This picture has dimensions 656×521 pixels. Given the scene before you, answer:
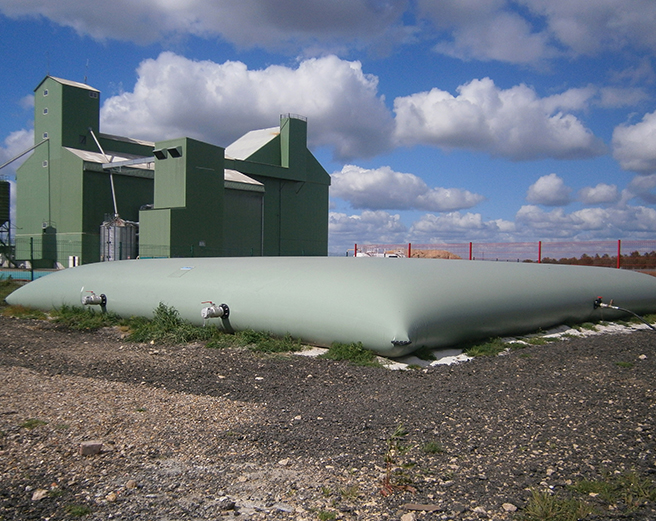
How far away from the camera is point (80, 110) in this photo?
76.0 feet

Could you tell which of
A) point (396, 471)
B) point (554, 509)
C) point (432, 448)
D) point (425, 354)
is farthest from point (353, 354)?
point (554, 509)

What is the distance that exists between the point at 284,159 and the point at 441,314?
24095mm

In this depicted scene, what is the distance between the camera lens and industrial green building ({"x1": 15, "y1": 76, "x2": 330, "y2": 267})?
755 inches

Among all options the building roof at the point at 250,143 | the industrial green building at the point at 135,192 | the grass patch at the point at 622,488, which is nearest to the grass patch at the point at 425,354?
the grass patch at the point at 622,488

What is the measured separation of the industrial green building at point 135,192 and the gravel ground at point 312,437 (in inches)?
515

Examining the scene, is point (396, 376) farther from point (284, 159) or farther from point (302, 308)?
point (284, 159)

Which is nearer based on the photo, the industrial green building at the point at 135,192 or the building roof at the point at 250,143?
the industrial green building at the point at 135,192

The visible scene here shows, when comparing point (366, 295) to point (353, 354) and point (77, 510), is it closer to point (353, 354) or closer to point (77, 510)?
point (353, 354)

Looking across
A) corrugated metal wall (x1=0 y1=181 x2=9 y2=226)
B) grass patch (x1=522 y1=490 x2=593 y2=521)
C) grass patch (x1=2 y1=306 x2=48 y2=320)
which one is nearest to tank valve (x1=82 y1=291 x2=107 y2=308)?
grass patch (x1=2 y1=306 x2=48 y2=320)

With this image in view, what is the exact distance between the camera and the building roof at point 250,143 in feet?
93.9

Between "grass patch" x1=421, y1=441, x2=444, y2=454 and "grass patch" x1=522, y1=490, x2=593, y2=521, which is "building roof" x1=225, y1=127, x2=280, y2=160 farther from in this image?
"grass patch" x1=522, y1=490, x2=593, y2=521

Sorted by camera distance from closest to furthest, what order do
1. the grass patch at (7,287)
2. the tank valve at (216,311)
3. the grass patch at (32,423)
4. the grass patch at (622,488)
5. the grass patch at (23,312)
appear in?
the grass patch at (622,488)
the grass patch at (32,423)
the tank valve at (216,311)
the grass patch at (23,312)
the grass patch at (7,287)

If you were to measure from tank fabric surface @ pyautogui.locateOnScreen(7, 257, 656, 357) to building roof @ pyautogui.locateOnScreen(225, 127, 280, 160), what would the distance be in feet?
58.4

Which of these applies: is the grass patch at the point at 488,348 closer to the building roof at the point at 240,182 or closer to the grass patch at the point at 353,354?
the grass patch at the point at 353,354
